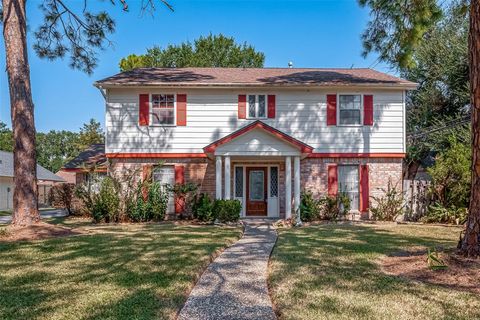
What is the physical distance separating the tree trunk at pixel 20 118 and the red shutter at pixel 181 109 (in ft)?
19.1

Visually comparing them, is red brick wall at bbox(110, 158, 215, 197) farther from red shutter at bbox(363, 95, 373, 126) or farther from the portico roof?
red shutter at bbox(363, 95, 373, 126)

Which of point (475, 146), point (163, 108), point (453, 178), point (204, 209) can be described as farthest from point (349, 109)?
point (475, 146)

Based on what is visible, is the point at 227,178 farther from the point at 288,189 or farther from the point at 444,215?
the point at 444,215

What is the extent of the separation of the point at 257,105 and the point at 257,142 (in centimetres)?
225

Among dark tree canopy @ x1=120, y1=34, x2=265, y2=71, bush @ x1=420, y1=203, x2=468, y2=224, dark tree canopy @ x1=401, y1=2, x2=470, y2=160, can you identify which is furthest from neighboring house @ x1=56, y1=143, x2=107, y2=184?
dark tree canopy @ x1=401, y1=2, x2=470, y2=160

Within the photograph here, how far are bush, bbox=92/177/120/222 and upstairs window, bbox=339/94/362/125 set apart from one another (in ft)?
29.7

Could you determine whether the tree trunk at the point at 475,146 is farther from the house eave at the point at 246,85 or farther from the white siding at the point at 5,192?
the white siding at the point at 5,192

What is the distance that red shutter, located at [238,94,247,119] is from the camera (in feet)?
51.7

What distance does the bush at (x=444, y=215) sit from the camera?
13.8 metres

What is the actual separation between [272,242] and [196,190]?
656cm

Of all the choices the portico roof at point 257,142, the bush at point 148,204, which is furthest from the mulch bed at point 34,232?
the portico roof at point 257,142

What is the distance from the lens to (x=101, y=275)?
19.7ft

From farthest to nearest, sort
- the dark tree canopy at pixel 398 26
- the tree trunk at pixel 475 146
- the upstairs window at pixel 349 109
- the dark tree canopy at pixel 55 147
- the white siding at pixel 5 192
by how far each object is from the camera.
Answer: the dark tree canopy at pixel 55 147 → the white siding at pixel 5 192 → the upstairs window at pixel 349 109 → the dark tree canopy at pixel 398 26 → the tree trunk at pixel 475 146

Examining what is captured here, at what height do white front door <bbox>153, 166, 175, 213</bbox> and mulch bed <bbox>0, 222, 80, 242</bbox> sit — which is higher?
white front door <bbox>153, 166, 175, 213</bbox>
